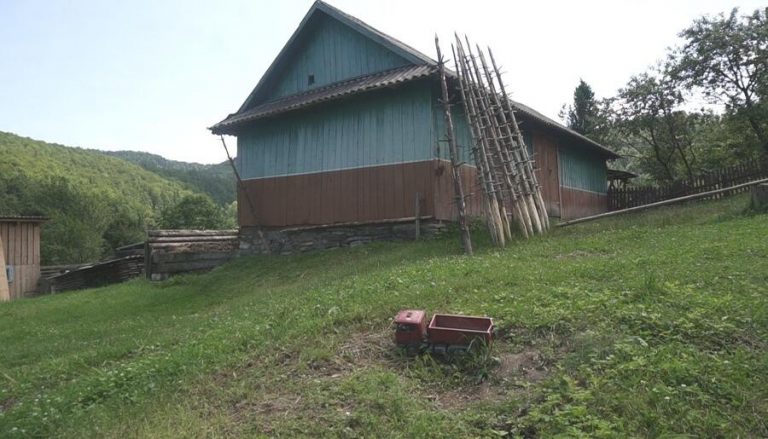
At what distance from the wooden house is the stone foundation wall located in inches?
9.7

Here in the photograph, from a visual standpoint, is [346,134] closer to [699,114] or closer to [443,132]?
[443,132]

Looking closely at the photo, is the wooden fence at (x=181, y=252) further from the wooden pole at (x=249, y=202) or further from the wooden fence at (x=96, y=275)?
the wooden fence at (x=96, y=275)

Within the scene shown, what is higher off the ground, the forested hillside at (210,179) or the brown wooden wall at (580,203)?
the forested hillside at (210,179)

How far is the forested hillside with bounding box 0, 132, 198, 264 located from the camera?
1810 inches

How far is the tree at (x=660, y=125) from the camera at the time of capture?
27.9 meters

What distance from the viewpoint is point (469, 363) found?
432 centimetres

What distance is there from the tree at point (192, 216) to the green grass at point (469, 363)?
3736cm

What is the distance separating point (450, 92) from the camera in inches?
541

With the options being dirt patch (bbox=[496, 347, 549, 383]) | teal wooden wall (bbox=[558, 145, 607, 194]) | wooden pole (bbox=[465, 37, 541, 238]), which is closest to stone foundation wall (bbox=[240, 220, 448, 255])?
wooden pole (bbox=[465, 37, 541, 238])

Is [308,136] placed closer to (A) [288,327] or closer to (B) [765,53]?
(A) [288,327]

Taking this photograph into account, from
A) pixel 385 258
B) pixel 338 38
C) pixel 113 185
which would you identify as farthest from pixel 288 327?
pixel 113 185

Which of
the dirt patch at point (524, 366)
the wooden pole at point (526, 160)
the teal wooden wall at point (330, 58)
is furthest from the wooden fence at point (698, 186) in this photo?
the dirt patch at point (524, 366)

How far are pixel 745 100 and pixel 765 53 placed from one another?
2.19m

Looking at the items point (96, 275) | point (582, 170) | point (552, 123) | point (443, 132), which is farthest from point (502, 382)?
point (96, 275)
